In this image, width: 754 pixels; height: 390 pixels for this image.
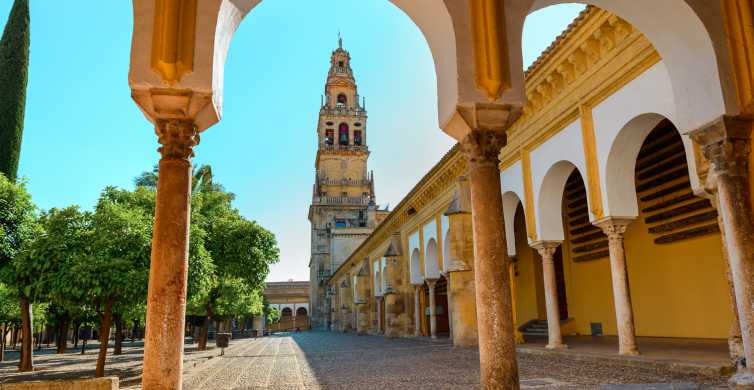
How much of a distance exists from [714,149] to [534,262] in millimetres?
13136

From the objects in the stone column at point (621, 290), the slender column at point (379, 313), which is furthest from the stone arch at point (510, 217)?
the slender column at point (379, 313)

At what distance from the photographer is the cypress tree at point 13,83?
1947 centimetres

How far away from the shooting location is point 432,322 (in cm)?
2155

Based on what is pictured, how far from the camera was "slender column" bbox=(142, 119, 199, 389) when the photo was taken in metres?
4.09

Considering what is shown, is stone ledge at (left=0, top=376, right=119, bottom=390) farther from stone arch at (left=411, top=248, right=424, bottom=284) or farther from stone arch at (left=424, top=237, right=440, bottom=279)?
stone arch at (left=411, top=248, right=424, bottom=284)

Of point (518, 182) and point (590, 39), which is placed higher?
point (590, 39)

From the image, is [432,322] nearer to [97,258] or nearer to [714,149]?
[97,258]

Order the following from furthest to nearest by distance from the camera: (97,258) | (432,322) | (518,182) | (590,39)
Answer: (432,322) → (518,182) → (97,258) → (590,39)

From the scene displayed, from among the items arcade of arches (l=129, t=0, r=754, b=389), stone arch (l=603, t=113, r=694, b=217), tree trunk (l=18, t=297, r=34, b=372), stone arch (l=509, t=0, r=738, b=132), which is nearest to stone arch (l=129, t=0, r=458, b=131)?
arcade of arches (l=129, t=0, r=754, b=389)

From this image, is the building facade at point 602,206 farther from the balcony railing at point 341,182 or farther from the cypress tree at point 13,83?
the balcony railing at point 341,182

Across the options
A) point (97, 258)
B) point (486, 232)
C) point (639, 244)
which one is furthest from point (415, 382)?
point (639, 244)

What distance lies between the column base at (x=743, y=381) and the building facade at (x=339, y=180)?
4943 cm

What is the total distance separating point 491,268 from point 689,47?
→ 12.1 feet

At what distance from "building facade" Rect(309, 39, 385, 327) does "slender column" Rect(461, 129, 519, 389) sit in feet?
163
